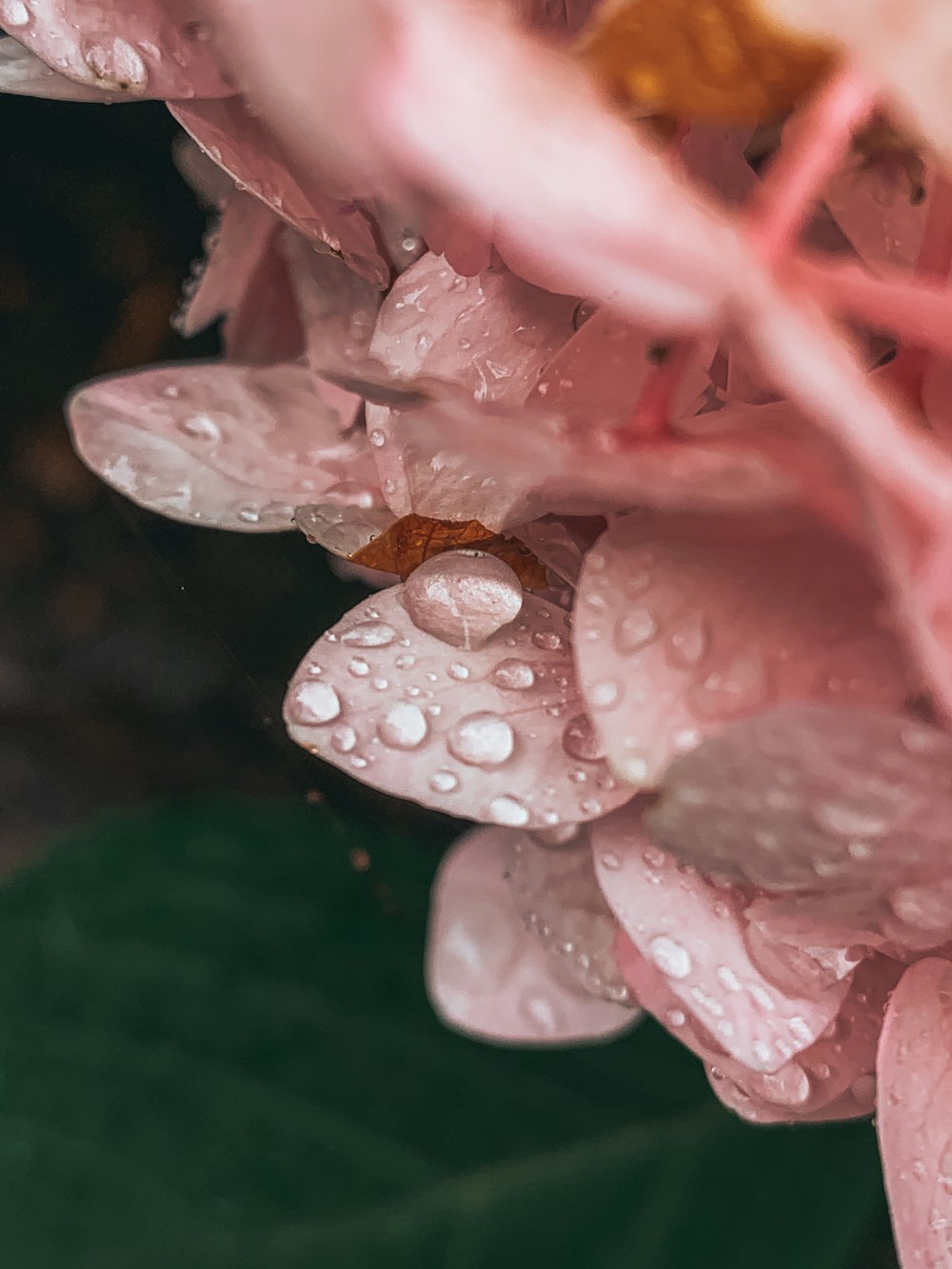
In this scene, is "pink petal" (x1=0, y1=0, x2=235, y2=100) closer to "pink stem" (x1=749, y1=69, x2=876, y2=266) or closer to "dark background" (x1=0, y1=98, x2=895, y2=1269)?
"pink stem" (x1=749, y1=69, x2=876, y2=266)

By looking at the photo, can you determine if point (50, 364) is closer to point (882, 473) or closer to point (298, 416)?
point (298, 416)

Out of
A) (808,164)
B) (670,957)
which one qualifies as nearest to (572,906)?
(670,957)

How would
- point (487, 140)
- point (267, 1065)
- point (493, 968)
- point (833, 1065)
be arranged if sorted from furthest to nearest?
point (267, 1065)
point (493, 968)
point (833, 1065)
point (487, 140)

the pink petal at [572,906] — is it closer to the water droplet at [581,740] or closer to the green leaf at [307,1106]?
the water droplet at [581,740]

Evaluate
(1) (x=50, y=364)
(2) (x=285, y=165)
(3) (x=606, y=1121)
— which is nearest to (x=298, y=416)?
(2) (x=285, y=165)

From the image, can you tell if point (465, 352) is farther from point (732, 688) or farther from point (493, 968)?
point (493, 968)

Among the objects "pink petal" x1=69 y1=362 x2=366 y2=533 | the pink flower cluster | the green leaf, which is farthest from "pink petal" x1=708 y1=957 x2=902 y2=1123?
the green leaf
